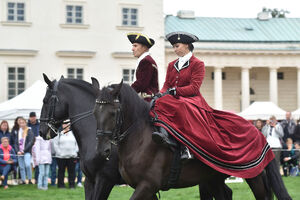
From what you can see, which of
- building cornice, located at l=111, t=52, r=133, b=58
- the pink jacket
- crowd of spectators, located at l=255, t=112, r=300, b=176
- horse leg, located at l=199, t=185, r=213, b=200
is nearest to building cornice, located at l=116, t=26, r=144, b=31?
building cornice, located at l=111, t=52, r=133, b=58

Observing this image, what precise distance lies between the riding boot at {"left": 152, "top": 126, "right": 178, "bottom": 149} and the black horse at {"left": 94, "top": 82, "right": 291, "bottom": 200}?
8 cm

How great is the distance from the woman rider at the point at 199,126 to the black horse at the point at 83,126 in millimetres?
924

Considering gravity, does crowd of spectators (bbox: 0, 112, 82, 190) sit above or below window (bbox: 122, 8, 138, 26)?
below

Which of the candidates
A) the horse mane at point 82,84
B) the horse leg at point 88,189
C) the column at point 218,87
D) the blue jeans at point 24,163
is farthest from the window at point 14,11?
the horse leg at point 88,189

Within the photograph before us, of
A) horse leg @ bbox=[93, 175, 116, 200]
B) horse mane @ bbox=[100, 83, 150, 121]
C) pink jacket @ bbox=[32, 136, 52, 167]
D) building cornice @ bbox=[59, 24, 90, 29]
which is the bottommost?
pink jacket @ bbox=[32, 136, 52, 167]

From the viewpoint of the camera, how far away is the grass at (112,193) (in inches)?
560

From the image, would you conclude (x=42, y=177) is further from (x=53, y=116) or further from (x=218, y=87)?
(x=218, y=87)

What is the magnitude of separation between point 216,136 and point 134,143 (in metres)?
1.22

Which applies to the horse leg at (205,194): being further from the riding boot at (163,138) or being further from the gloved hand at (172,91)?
the gloved hand at (172,91)

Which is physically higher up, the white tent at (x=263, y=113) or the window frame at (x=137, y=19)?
the window frame at (x=137, y=19)

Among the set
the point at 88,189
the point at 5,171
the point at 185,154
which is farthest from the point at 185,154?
the point at 5,171

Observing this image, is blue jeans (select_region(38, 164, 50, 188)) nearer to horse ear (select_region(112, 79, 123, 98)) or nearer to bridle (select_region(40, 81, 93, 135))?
bridle (select_region(40, 81, 93, 135))

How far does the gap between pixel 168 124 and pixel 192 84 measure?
0.79m

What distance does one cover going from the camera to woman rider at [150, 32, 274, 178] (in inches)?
299
